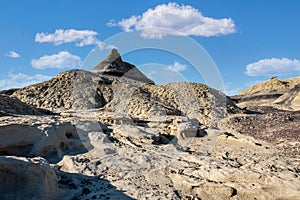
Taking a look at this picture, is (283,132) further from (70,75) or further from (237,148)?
(70,75)

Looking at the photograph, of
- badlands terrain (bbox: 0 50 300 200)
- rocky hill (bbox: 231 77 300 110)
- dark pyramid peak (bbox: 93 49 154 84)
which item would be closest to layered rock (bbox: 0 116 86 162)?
badlands terrain (bbox: 0 50 300 200)

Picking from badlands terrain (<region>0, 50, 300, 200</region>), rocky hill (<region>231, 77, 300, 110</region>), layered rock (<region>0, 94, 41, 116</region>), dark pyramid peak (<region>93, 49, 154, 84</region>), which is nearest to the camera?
badlands terrain (<region>0, 50, 300, 200</region>)

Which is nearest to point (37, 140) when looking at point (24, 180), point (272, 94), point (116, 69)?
point (24, 180)

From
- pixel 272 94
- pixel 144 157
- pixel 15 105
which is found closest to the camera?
pixel 144 157

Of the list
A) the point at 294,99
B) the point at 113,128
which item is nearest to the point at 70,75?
the point at 113,128

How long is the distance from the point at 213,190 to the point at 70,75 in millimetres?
17939

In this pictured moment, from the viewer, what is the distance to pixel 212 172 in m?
7.58

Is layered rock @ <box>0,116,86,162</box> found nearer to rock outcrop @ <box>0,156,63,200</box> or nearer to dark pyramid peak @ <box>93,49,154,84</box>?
rock outcrop @ <box>0,156,63,200</box>

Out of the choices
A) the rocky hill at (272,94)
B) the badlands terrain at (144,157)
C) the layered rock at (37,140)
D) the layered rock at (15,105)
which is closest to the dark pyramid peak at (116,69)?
the badlands terrain at (144,157)

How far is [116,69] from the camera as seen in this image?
27031 mm

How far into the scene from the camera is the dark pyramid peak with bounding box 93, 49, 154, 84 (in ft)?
87.4

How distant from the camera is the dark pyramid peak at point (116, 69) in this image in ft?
87.4

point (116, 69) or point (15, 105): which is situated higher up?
point (116, 69)

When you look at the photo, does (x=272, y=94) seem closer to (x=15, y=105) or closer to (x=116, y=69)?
(x=116, y=69)
